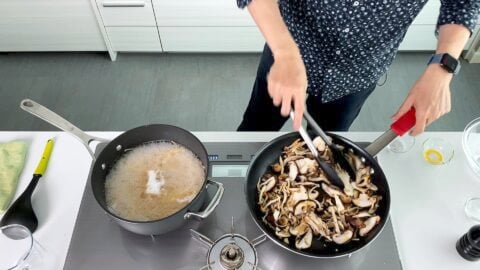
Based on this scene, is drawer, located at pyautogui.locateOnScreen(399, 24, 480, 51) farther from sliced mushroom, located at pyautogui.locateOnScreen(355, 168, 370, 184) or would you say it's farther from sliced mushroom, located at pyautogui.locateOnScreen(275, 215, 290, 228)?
sliced mushroom, located at pyautogui.locateOnScreen(275, 215, 290, 228)

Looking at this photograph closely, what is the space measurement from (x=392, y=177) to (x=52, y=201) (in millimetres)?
773

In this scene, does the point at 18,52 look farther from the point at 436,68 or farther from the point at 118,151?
the point at 436,68

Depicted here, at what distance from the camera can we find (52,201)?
87cm

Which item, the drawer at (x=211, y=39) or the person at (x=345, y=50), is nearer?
the person at (x=345, y=50)

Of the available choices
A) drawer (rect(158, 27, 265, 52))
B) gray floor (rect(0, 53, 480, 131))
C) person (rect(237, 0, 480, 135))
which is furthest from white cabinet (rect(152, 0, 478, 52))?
person (rect(237, 0, 480, 135))

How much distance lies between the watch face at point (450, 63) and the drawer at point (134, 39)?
5.22 feet

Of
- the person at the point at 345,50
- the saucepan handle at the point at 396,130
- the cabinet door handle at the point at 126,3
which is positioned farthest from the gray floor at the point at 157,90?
the saucepan handle at the point at 396,130

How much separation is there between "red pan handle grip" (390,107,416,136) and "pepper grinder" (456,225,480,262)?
9.1 inches

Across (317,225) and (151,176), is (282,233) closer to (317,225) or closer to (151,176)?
(317,225)

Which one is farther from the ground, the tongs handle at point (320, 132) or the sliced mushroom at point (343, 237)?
the tongs handle at point (320, 132)

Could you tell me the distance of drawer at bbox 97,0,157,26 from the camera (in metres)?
1.97

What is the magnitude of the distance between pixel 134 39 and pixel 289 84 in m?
1.63

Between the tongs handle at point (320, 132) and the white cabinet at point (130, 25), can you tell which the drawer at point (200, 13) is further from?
the tongs handle at point (320, 132)

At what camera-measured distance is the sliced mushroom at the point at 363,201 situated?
2.60 feet
